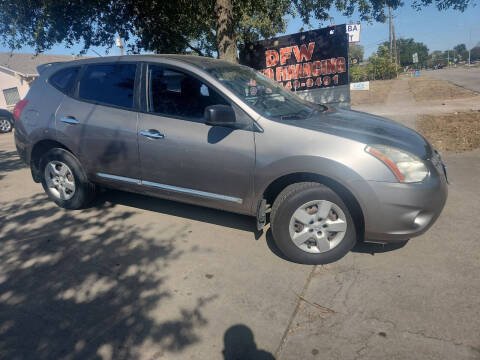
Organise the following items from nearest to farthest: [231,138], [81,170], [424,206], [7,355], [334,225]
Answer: [7,355], [424,206], [334,225], [231,138], [81,170]

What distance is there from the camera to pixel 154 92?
3.82 meters

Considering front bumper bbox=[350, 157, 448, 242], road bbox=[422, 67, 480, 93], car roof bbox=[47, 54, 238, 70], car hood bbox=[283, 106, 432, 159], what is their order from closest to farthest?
front bumper bbox=[350, 157, 448, 242] < car hood bbox=[283, 106, 432, 159] < car roof bbox=[47, 54, 238, 70] < road bbox=[422, 67, 480, 93]

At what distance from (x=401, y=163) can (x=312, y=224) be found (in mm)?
871

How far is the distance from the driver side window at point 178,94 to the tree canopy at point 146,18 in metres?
4.84

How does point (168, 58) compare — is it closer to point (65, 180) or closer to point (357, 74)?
point (65, 180)

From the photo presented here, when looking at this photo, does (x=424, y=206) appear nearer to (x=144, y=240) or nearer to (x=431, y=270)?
(x=431, y=270)

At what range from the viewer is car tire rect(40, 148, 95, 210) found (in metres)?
4.38

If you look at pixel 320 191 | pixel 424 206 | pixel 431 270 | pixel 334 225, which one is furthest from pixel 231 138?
pixel 431 270

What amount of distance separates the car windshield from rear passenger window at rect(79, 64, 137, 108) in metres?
0.94

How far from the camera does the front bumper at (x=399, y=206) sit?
9.49 feet

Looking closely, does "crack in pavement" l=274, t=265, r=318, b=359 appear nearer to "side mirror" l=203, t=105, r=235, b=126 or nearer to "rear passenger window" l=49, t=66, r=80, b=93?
"side mirror" l=203, t=105, r=235, b=126

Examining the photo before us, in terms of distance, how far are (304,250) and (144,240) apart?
1.68 m

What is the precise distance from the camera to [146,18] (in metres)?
10.5

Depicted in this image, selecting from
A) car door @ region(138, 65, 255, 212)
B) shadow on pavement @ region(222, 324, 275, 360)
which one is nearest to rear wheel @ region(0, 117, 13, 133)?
car door @ region(138, 65, 255, 212)
